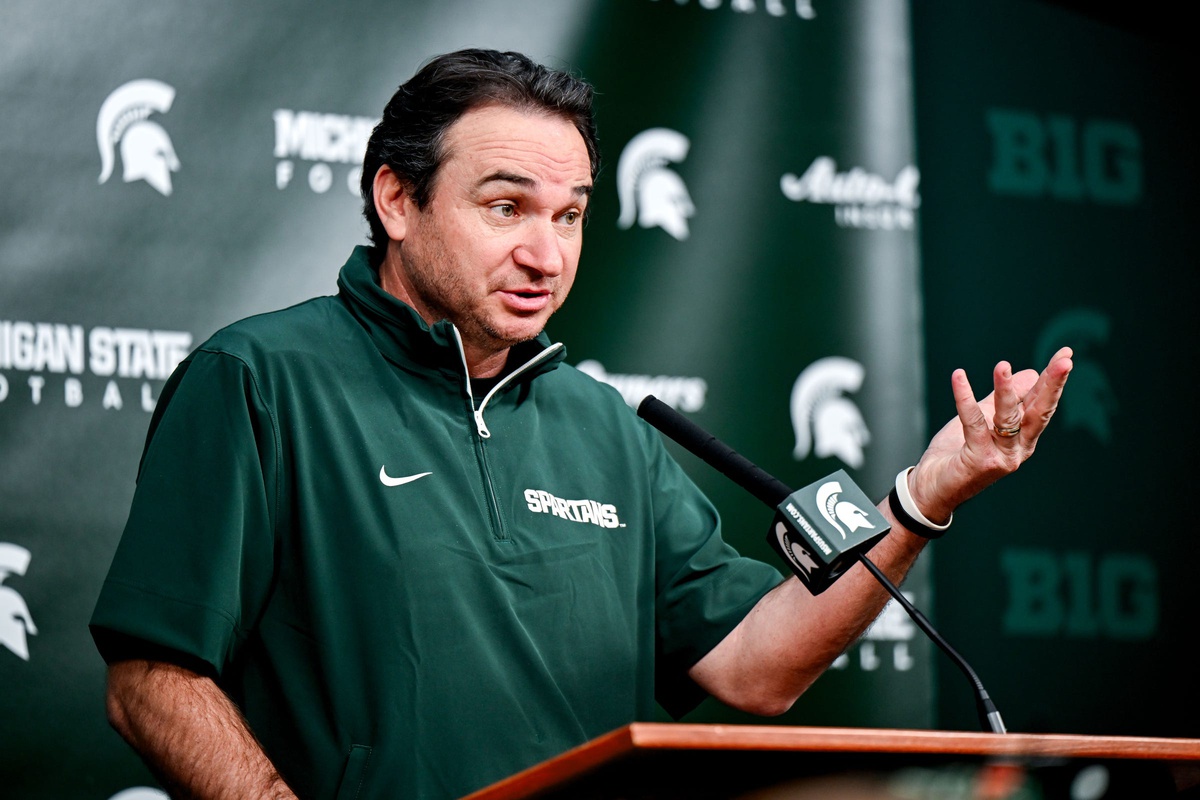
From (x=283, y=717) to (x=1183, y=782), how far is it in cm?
100

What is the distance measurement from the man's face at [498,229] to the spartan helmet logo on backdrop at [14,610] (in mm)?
826

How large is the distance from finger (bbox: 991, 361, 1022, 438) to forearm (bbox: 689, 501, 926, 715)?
19 centimetres

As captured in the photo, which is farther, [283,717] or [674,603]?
[674,603]

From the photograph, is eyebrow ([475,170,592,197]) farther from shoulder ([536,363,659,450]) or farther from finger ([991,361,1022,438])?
finger ([991,361,1022,438])

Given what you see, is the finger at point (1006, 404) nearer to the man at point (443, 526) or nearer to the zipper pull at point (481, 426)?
the man at point (443, 526)

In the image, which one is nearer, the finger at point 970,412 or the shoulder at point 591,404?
the finger at point 970,412

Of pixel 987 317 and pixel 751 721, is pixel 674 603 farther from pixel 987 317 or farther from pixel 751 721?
pixel 987 317

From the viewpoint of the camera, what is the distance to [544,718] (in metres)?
1.67

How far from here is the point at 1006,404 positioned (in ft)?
4.99

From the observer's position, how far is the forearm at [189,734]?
1392mm

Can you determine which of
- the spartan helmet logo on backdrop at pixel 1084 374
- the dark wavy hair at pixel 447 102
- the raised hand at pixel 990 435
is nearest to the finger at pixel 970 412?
the raised hand at pixel 990 435

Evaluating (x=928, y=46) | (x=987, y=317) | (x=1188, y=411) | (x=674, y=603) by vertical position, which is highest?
(x=928, y=46)

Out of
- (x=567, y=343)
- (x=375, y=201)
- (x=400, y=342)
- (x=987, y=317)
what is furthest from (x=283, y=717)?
(x=987, y=317)

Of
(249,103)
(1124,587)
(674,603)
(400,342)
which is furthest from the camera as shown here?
(1124,587)
